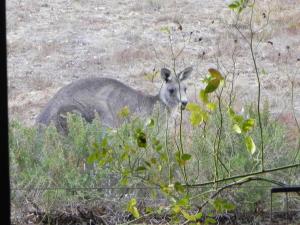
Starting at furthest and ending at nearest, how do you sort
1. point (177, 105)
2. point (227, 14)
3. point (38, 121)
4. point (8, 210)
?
point (227, 14), point (177, 105), point (38, 121), point (8, 210)

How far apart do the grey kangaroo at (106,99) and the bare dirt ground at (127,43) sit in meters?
0.13

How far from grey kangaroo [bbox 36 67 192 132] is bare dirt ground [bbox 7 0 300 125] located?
0.13 m

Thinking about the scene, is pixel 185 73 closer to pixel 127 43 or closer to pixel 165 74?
pixel 165 74

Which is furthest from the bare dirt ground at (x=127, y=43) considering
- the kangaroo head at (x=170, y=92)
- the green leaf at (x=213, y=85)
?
the green leaf at (x=213, y=85)

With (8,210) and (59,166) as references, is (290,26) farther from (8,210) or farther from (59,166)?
(8,210)

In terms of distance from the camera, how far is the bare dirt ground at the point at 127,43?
4.38 m

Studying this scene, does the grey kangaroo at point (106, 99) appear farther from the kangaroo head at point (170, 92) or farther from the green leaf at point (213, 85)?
the green leaf at point (213, 85)

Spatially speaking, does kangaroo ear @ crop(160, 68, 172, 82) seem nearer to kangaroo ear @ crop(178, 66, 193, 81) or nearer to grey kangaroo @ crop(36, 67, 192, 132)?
grey kangaroo @ crop(36, 67, 192, 132)

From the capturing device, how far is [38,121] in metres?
3.98

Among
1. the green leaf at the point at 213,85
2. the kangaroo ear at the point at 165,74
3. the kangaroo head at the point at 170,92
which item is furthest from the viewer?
the kangaroo head at the point at 170,92

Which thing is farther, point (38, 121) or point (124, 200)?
point (38, 121)

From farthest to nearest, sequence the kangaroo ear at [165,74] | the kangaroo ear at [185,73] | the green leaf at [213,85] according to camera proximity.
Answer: the kangaroo ear at [165,74], the kangaroo ear at [185,73], the green leaf at [213,85]

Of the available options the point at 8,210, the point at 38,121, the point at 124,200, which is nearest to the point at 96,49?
the point at 38,121

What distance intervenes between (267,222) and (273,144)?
668mm
